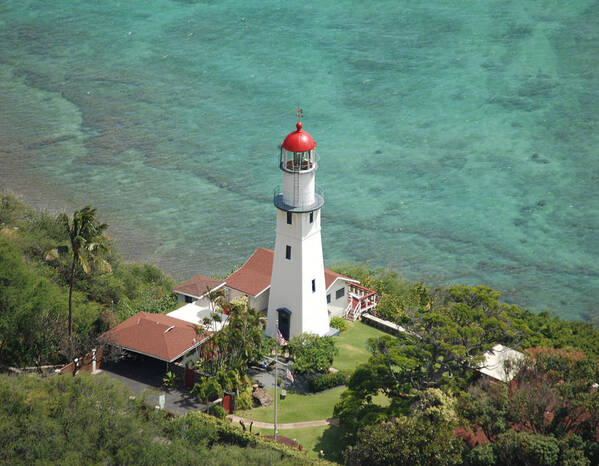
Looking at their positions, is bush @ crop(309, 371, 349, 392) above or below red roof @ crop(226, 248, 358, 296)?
below

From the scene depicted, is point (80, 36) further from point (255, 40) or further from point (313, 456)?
point (313, 456)

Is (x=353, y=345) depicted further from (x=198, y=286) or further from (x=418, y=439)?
(x=418, y=439)

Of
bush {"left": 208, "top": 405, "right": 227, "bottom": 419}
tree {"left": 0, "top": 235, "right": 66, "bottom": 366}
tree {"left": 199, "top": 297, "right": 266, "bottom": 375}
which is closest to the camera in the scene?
bush {"left": 208, "top": 405, "right": 227, "bottom": 419}

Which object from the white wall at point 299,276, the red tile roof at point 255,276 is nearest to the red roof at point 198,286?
the red tile roof at point 255,276

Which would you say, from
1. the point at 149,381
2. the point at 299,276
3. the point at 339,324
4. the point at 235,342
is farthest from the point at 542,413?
the point at 149,381

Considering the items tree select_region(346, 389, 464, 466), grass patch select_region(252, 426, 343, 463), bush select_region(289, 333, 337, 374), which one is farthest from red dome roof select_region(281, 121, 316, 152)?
tree select_region(346, 389, 464, 466)

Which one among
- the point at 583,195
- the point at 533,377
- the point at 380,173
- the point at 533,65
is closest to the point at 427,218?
the point at 380,173

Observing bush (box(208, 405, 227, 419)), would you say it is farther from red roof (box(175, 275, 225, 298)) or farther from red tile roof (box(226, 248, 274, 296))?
red roof (box(175, 275, 225, 298))
